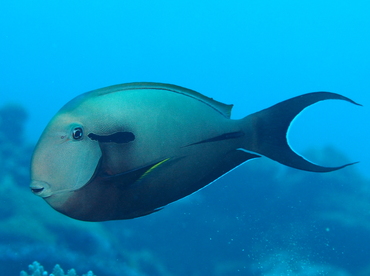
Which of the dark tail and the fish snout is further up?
the dark tail

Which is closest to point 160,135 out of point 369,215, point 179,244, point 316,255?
point 179,244

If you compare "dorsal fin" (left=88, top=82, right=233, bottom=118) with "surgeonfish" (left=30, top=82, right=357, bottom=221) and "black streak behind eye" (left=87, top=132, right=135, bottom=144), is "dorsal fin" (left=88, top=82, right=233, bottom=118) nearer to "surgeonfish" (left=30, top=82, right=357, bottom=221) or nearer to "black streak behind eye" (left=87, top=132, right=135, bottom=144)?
"surgeonfish" (left=30, top=82, right=357, bottom=221)

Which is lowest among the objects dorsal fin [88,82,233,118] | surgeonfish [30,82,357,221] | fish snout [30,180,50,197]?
fish snout [30,180,50,197]

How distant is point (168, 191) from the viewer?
1.05 metres

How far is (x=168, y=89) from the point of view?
1133mm

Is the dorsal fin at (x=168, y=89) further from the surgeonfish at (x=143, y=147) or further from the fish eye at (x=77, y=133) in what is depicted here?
the fish eye at (x=77, y=133)

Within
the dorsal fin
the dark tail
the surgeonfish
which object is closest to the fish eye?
the surgeonfish

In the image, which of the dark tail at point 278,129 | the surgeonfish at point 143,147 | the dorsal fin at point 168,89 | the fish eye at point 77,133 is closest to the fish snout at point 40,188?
the surgeonfish at point 143,147

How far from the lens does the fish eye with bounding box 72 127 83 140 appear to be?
0.96 meters

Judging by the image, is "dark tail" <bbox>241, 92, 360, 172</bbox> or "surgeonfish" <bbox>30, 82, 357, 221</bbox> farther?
"dark tail" <bbox>241, 92, 360, 172</bbox>

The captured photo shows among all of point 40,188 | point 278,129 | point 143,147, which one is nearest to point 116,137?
point 143,147

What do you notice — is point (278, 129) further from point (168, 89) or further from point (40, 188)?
A: point (40, 188)

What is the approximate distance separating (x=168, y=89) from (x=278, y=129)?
0.43 m

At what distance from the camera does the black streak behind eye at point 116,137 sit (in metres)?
0.98
